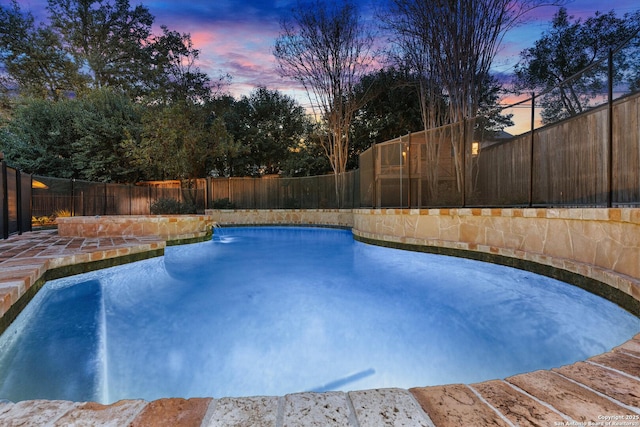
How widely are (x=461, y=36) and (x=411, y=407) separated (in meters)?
7.55

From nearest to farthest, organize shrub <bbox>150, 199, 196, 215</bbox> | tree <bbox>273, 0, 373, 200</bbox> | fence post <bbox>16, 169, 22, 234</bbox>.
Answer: fence post <bbox>16, 169, 22, 234</bbox> → shrub <bbox>150, 199, 196, 215</bbox> → tree <bbox>273, 0, 373, 200</bbox>

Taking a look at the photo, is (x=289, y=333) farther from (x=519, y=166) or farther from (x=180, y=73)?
(x=180, y=73)

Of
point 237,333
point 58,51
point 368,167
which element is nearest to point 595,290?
point 237,333

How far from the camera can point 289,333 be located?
295 centimetres

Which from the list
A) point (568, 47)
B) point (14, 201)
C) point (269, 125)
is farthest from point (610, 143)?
point (269, 125)

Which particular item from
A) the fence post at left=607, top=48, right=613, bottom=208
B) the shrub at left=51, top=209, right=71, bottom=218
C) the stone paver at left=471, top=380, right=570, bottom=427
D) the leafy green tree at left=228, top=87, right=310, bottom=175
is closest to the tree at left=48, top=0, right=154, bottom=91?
the leafy green tree at left=228, top=87, right=310, bottom=175

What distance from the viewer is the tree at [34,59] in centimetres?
1736

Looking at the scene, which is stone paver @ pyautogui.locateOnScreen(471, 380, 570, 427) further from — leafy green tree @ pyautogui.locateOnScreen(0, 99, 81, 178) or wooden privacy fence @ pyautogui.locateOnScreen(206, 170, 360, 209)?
leafy green tree @ pyautogui.locateOnScreen(0, 99, 81, 178)

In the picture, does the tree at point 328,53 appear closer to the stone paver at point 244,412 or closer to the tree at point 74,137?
the tree at point 74,137

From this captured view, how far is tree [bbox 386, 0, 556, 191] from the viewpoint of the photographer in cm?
644

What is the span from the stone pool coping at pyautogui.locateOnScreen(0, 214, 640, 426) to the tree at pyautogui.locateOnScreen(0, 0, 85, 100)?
2385 cm

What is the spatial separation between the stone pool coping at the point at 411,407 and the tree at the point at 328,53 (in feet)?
38.9

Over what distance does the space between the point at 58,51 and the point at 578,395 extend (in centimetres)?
2637

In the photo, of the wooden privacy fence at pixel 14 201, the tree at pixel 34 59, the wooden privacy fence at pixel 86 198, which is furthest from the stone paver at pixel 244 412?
the tree at pixel 34 59
